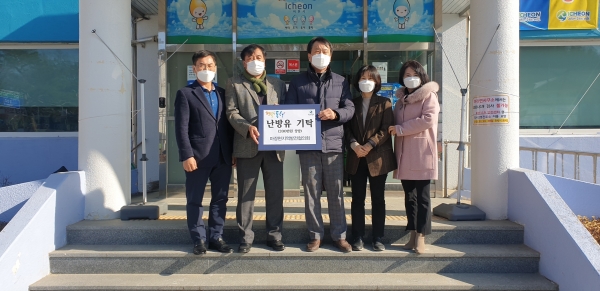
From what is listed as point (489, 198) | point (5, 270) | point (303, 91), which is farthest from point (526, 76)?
point (5, 270)

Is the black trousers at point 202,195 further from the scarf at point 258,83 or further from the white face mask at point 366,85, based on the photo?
the white face mask at point 366,85

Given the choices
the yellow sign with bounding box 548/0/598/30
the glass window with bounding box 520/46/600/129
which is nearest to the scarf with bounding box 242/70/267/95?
the glass window with bounding box 520/46/600/129

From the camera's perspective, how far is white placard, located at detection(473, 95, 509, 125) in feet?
16.1

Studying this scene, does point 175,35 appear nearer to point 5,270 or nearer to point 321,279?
point 5,270

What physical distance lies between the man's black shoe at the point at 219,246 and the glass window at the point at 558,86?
252 inches

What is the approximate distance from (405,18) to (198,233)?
467cm

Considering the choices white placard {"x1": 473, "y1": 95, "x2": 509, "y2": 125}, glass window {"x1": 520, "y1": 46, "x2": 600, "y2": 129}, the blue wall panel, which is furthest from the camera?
glass window {"x1": 520, "y1": 46, "x2": 600, "y2": 129}

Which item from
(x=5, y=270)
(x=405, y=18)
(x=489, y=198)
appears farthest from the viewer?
(x=405, y=18)

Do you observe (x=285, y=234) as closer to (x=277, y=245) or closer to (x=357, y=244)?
(x=277, y=245)

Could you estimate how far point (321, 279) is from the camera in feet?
13.3

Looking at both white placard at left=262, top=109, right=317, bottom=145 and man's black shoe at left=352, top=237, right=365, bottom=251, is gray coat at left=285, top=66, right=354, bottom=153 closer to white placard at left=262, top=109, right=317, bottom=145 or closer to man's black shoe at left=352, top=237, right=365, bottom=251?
white placard at left=262, top=109, right=317, bottom=145

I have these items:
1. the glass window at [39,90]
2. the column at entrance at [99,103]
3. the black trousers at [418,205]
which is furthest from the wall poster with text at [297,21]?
the glass window at [39,90]

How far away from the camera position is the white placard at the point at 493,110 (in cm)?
491

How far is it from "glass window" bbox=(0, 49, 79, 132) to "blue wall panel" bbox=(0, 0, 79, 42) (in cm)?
30
